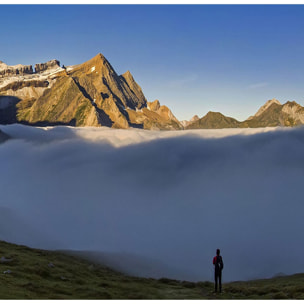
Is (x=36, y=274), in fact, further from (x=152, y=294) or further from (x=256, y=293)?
(x=256, y=293)

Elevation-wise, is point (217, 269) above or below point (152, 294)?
above

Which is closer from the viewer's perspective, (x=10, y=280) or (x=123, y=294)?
(x=10, y=280)

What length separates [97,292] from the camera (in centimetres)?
5888

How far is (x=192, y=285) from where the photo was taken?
88.3 m

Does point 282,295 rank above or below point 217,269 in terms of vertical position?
below

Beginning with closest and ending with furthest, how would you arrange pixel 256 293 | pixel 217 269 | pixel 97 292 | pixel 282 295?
pixel 217 269, pixel 97 292, pixel 282 295, pixel 256 293

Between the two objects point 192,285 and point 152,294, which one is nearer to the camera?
point 152,294

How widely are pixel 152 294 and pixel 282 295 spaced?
2386cm
